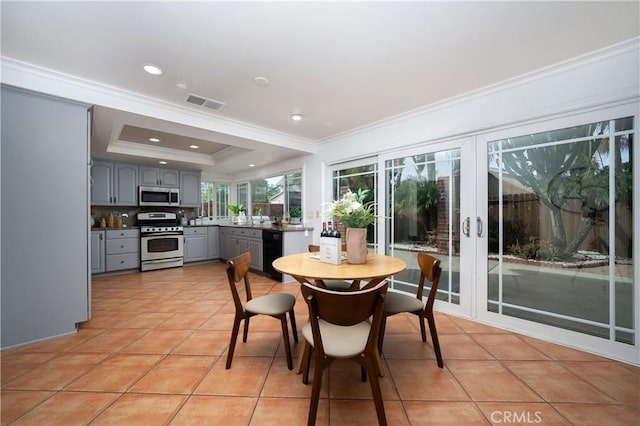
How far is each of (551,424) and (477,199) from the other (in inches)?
73.8

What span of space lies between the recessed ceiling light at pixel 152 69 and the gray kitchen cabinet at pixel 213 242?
13.8 feet

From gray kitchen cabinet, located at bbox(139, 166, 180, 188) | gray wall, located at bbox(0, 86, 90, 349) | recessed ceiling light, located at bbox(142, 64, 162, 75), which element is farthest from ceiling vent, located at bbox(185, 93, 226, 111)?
gray kitchen cabinet, located at bbox(139, 166, 180, 188)

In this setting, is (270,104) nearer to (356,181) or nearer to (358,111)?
(358,111)

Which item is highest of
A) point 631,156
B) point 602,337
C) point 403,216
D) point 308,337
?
point 631,156

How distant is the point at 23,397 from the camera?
1.57 metres

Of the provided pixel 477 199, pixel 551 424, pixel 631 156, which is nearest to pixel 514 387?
pixel 551 424

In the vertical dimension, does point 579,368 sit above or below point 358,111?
below

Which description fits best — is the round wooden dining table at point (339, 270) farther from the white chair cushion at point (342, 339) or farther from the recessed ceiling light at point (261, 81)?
the recessed ceiling light at point (261, 81)

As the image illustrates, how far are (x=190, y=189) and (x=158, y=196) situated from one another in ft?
2.22

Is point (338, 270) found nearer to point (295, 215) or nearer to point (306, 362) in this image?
point (306, 362)

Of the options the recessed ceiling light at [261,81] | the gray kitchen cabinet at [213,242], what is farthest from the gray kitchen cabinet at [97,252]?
the recessed ceiling light at [261,81]

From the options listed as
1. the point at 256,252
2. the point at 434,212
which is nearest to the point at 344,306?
the point at 434,212

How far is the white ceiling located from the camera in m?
1.57

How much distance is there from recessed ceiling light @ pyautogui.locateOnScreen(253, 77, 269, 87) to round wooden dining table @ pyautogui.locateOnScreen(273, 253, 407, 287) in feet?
5.55
